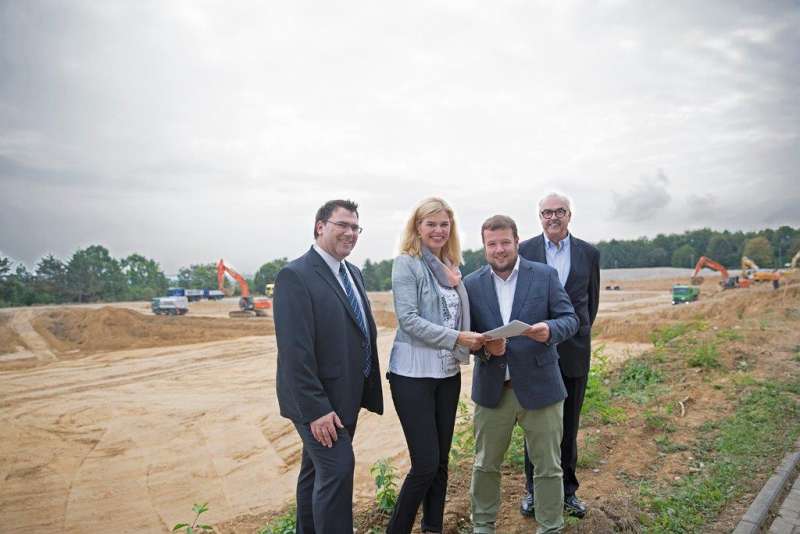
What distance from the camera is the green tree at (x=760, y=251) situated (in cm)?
6575

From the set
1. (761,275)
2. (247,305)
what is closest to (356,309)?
(247,305)

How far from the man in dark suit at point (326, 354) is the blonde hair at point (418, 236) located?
1.00ft

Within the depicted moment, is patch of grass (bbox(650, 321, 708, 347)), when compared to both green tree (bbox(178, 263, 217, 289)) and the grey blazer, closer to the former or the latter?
the grey blazer

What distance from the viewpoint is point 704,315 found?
18.5 metres

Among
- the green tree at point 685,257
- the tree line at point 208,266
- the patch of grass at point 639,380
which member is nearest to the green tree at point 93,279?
the tree line at point 208,266

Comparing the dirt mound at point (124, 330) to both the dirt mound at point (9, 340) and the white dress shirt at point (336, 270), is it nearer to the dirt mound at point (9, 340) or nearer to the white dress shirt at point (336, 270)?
the dirt mound at point (9, 340)

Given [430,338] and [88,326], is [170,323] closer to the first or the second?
[88,326]

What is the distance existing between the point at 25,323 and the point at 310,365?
24.9 metres

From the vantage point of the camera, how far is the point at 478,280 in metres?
Result: 2.95

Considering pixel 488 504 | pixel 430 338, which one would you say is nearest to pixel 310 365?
pixel 430 338

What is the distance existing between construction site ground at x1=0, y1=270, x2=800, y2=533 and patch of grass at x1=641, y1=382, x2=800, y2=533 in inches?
8.1

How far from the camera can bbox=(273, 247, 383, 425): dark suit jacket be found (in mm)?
2359

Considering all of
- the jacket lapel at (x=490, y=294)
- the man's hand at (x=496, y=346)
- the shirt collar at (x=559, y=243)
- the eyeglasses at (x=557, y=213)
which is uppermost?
the eyeglasses at (x=557, y=213)

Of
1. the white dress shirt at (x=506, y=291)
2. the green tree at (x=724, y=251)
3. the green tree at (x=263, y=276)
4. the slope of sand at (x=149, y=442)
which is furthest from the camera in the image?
the green tree at (x=724, y=251)
